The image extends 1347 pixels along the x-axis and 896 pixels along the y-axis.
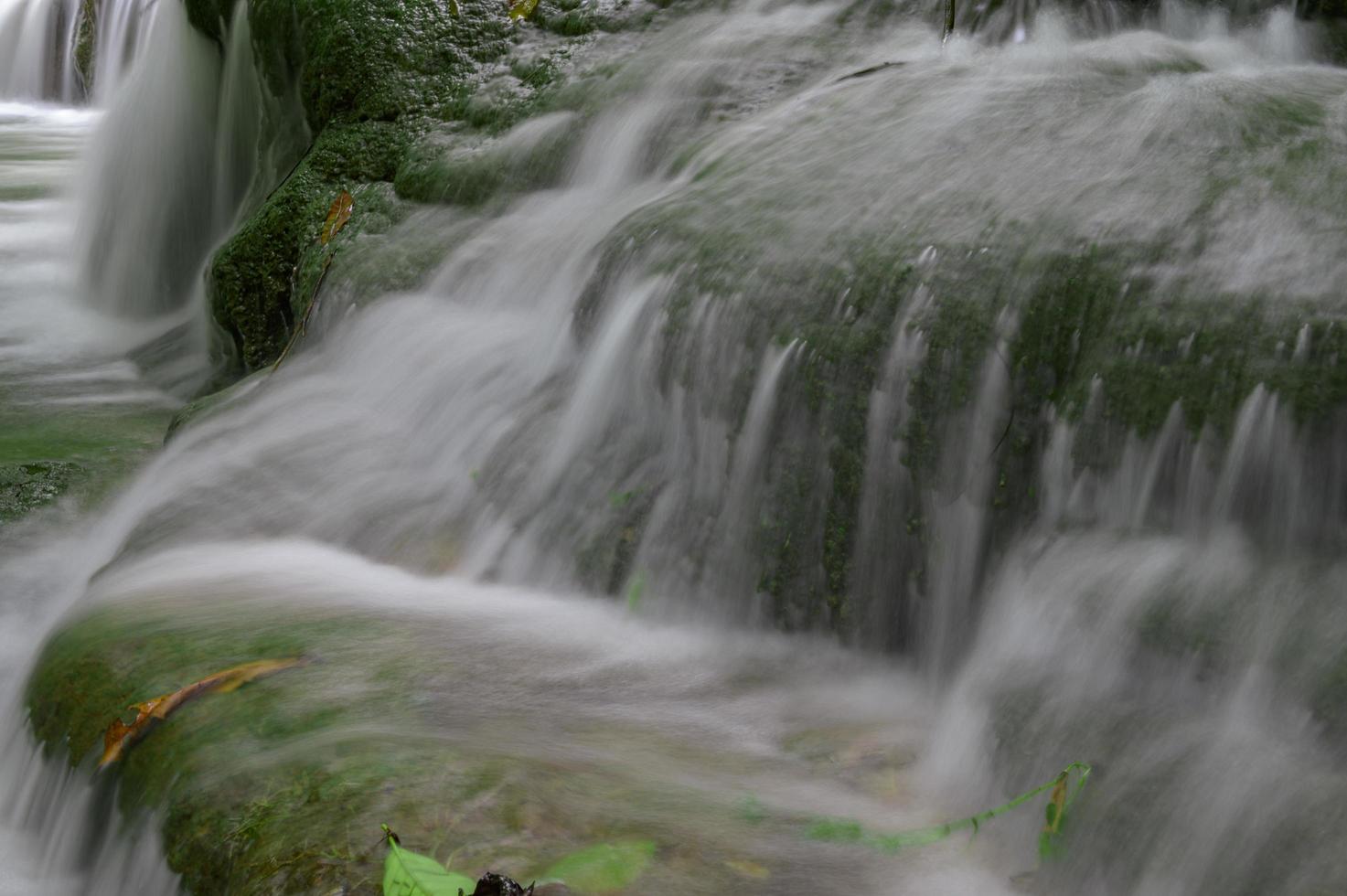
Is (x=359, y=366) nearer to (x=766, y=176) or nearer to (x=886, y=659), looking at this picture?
(x=766, y=176)

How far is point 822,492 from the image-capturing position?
2918mm

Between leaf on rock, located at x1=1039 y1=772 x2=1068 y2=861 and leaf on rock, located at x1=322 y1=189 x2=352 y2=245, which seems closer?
leaf on rock, located at x1=1039 y1=772 x2=1068 y2=861

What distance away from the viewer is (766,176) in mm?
3713

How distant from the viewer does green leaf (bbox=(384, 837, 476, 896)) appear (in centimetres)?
188

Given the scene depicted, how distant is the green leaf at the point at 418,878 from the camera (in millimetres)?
1876

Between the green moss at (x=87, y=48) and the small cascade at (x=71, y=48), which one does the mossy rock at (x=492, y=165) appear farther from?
the green moss at (x=87, y=48)

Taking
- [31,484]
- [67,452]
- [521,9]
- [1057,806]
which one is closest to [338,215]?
[521,9]

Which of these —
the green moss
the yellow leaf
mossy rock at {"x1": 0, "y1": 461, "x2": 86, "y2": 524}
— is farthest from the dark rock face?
the green moss

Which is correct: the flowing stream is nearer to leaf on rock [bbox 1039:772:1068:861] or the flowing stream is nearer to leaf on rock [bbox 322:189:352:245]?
leaf on rock [bbox 1039:772:1068:861]

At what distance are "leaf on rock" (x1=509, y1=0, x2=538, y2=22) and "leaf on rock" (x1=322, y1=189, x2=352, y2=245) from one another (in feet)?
3.43

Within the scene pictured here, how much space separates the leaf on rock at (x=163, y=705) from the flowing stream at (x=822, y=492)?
0.28 feet

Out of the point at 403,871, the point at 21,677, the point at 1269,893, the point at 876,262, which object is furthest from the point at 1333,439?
the point at 21,677

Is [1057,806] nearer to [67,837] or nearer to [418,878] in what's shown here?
[418,878]

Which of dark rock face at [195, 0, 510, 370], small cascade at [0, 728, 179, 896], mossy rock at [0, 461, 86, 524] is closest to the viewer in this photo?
small cascade at [0, 728, 179, 896]
